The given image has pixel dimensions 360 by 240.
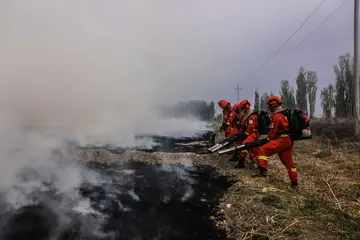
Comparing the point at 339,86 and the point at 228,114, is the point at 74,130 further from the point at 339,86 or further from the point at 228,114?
the point at 339,86

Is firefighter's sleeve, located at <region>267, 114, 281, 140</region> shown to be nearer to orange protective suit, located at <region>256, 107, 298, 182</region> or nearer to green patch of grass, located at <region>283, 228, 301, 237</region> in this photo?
orange protective suit, located at <region>256, 107, 298, 182</region>

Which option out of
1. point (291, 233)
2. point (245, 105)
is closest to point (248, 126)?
point (245, 105)

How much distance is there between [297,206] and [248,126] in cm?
419

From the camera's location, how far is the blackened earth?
4.93 m

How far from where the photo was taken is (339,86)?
36531mm

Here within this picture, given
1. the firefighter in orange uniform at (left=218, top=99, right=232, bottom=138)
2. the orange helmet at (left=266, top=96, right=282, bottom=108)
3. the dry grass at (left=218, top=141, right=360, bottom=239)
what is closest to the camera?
the dry grass at (left=218, top=141, right=360, bottom=239)

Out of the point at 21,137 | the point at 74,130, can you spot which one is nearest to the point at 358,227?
the point at 21,137

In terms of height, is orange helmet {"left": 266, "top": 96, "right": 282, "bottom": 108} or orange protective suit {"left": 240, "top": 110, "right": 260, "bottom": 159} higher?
orange helmet {"left": 266, "top": 96, "right": 282, "bottom": 108}

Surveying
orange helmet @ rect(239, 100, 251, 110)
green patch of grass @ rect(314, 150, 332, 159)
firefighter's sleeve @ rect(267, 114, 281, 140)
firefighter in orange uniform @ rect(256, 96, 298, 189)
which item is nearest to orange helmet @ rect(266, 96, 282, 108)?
firefighter in orange uniform @ rect(256, 96, 298, 189)

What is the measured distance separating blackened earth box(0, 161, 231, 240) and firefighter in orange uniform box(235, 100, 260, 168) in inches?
72.5

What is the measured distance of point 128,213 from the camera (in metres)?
5.88

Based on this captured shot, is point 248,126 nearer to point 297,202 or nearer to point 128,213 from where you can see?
point 297,202

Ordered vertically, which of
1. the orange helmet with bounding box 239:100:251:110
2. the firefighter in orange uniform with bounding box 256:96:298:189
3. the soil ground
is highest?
the orange helmet with bounding box 239:100:251:110

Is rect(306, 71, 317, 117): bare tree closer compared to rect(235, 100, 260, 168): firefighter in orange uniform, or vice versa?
rect(235, 100, 260, 168): firefighter in orange uniform
